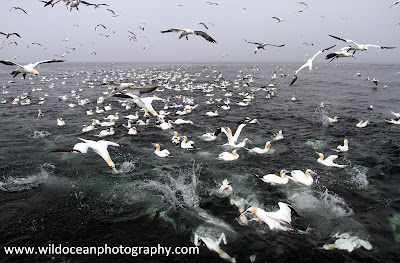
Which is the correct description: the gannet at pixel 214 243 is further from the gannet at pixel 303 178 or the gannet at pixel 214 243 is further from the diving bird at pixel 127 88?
the diving bird at pixel 127 88

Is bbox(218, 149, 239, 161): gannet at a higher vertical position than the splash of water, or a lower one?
higher

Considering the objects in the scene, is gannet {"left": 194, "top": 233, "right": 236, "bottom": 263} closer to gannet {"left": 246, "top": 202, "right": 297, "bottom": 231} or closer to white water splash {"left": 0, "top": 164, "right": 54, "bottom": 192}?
gannet {"left": 246, "top": 202, "right": 297, "bottom": 231}

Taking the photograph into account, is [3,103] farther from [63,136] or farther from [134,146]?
[134,146]

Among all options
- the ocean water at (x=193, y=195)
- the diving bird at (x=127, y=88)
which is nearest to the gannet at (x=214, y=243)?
the ocean water at (x=193, y=195)

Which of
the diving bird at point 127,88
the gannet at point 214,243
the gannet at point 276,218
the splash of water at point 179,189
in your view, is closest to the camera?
the gannet at point 214,243

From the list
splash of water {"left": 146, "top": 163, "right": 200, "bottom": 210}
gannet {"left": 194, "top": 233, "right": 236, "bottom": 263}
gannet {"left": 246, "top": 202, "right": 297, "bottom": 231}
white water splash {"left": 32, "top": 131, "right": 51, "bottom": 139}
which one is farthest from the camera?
white water splash {"left": 32, "top": 131, "right": 51, "bottom": 139}

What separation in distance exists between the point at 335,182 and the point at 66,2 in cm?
1261

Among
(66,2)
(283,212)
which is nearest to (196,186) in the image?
(283,212)

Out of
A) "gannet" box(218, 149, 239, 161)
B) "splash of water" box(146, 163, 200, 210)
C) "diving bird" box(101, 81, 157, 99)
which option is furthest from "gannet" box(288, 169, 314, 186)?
"diving bird" box(101, 81, 157, 99)

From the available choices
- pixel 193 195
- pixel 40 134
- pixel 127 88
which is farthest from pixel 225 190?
pixel 40 134

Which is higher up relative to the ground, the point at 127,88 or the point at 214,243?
the point at 127,88

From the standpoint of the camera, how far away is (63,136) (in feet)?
47.9

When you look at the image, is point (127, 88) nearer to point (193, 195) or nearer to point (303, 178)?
point (193, 195)

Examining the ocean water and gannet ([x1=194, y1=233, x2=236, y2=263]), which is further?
the ocean water
